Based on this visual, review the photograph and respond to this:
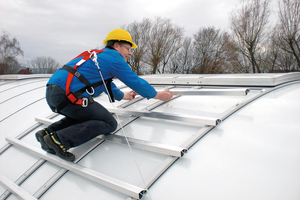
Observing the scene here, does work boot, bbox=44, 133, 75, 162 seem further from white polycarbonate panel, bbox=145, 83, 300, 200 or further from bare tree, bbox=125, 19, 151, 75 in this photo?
bare tree, bbox=125, 19, 151, 75

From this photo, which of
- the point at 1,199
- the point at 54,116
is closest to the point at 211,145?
the point at 1,199

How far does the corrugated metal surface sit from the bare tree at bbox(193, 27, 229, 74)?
29087mm

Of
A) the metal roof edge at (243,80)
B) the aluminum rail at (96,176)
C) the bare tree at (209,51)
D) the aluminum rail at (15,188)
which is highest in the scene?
the bare tree at (209,51)

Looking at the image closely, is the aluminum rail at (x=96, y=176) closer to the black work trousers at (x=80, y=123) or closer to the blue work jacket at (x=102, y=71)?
the black work trousers at (x=80, y=123)

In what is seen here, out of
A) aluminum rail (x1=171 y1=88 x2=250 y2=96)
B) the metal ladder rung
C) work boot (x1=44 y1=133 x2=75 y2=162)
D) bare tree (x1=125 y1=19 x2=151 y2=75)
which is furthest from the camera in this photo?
bare tree (x1=125 y1=19 x2=151 y2=75)

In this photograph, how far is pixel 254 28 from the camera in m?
22.6

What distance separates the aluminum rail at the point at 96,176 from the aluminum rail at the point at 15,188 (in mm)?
380

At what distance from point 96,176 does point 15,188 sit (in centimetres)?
106

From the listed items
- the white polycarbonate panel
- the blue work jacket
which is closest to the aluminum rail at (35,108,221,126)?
the white polycarbonate panel

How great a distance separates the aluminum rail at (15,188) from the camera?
1889mm

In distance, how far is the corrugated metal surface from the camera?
61.3 inches

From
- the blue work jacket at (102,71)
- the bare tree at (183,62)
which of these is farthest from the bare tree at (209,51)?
the blue work jacket at (102,71)

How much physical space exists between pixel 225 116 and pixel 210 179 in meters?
0.97

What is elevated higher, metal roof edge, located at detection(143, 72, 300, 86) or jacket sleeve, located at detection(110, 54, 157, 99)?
jacket sleeve, located at detection(110, 54, 157, 99)
